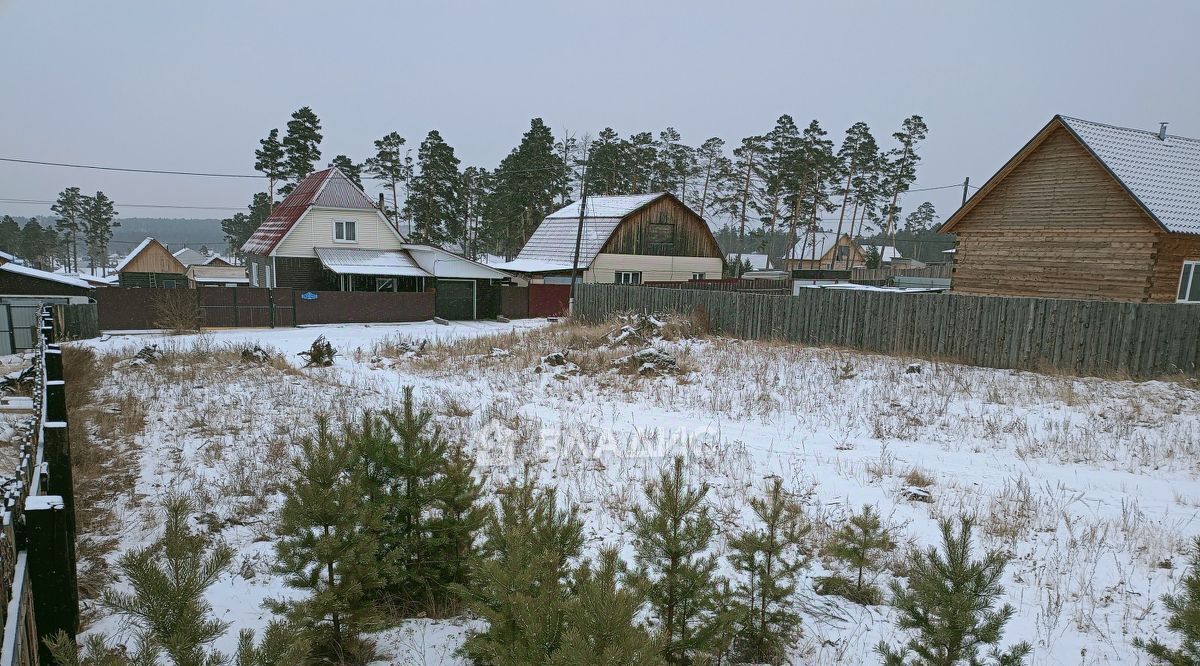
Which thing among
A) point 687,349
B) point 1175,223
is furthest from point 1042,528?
point 1175,223

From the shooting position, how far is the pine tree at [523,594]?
253 cm

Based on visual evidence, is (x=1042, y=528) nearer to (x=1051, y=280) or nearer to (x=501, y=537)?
(x=501, y=537)

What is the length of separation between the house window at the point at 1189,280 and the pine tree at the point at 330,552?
21.9 metres

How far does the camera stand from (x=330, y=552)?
10.9 feet

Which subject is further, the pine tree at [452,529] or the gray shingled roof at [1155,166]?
the gray shingled roof at [1155,166]

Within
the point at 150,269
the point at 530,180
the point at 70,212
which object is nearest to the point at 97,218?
the point at 70,212

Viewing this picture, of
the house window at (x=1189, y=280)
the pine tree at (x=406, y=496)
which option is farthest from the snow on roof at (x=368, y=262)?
the house window at (x=1189, y=280)

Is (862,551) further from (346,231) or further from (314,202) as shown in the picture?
(346,231)

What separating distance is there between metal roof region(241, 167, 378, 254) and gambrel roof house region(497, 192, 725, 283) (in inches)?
345

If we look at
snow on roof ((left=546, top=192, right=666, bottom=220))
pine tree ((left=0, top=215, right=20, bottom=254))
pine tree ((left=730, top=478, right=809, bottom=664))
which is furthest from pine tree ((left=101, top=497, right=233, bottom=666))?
pine tree ((left=0, top=215, right=20, bottom=254))

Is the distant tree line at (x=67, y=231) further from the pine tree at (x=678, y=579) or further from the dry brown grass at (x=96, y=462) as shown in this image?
the pine tree at (x=678, y=579)

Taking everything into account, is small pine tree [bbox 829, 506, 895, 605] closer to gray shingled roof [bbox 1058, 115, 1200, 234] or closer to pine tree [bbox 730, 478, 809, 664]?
pine tree [bbox 730, 478, 809, 664]

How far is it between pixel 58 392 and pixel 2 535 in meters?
2.10

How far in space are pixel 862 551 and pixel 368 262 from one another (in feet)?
95.0
